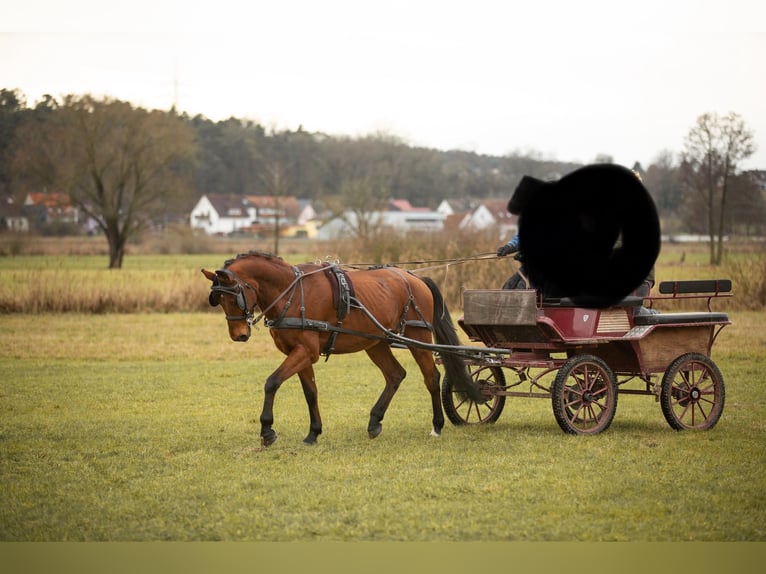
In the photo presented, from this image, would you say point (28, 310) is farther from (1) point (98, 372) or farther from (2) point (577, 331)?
(2) point (577, 331)

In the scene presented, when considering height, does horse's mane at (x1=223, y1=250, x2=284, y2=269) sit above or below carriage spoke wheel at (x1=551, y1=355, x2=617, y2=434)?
above

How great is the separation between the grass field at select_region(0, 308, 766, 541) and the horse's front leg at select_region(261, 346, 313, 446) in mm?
164

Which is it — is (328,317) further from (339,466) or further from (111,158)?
(111,158)

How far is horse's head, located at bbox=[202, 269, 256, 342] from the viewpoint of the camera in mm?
9045

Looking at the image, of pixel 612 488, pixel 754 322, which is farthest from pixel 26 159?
pixel 612 488

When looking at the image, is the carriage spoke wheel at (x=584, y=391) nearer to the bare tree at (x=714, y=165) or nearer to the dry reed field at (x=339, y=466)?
the dry reed field at (x=339, y=466)

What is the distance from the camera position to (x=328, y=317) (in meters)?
9.69

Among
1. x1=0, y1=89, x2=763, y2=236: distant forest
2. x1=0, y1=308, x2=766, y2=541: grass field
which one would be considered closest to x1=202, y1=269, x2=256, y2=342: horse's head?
x1=0, y1=308, x2=766, y2=541: grass field

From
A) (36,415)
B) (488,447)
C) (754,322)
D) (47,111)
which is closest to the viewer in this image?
(488,447)

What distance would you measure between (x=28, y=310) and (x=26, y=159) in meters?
5.19

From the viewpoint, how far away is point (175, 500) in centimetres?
722

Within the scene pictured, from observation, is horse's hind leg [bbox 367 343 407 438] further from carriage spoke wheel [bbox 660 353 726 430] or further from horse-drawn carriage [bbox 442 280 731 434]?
carriage spoke wheel [bbox 660 353 726 430]

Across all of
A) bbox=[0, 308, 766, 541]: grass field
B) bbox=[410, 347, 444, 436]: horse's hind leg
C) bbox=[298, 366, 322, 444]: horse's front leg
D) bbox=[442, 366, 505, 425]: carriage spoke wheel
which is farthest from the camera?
bbox=[442, 366, 505, 425]: carriage spoke wheel

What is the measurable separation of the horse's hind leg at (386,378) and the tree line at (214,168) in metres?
2.50
